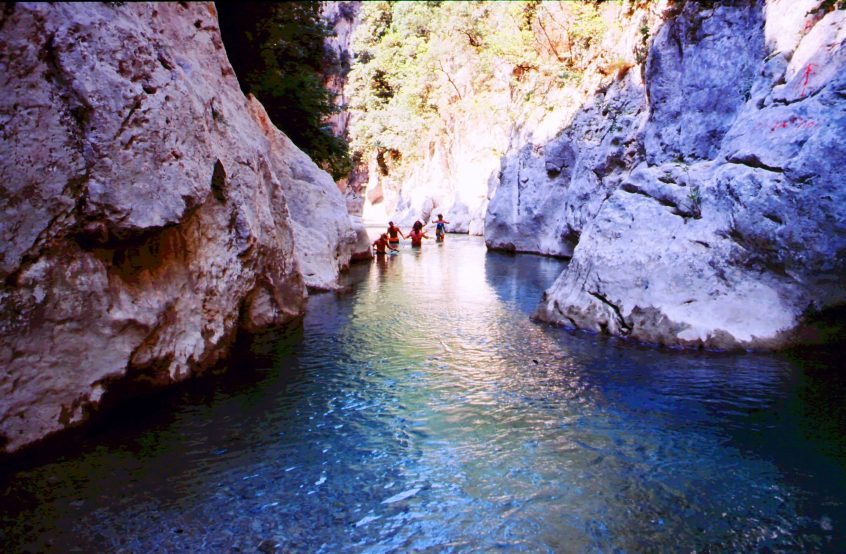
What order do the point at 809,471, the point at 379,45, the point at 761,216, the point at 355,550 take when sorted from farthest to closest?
the point at 379,45 < the point at 761,216 < the point at 809,471 < the point at 355,550

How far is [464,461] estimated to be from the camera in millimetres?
4359

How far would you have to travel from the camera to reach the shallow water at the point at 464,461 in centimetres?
342

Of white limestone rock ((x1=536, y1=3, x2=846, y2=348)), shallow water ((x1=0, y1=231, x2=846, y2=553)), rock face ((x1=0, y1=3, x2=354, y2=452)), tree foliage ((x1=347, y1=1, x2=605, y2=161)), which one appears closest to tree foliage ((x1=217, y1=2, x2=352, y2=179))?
rock face ((x1=0, y1=3, x2=354, y2=452))

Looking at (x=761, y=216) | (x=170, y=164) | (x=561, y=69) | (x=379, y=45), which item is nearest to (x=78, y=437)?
(x=170, y=164)

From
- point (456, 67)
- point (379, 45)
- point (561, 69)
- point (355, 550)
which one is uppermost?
point (379, 45)

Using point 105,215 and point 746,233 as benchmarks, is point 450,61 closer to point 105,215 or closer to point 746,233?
point 746,233

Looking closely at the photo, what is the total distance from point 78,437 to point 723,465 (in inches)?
211

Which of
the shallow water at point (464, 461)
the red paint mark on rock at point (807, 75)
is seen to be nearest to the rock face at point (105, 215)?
the shallow water at point (464, 461)

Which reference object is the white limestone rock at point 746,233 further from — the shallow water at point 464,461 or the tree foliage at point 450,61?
the tree foliage at point 450,61

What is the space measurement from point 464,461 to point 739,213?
19.2ft

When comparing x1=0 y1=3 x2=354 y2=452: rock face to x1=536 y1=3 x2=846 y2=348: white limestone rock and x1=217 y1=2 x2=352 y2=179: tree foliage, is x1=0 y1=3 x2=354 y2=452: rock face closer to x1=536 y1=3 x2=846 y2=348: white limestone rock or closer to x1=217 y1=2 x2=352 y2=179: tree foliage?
x1=217 y1=2 x2=352 y2=179: tree foliage

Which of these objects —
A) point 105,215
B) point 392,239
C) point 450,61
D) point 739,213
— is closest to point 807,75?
point 739,213

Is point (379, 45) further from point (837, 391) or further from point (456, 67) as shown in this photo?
point (837, 391)

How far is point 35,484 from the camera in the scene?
3818 millimetres
